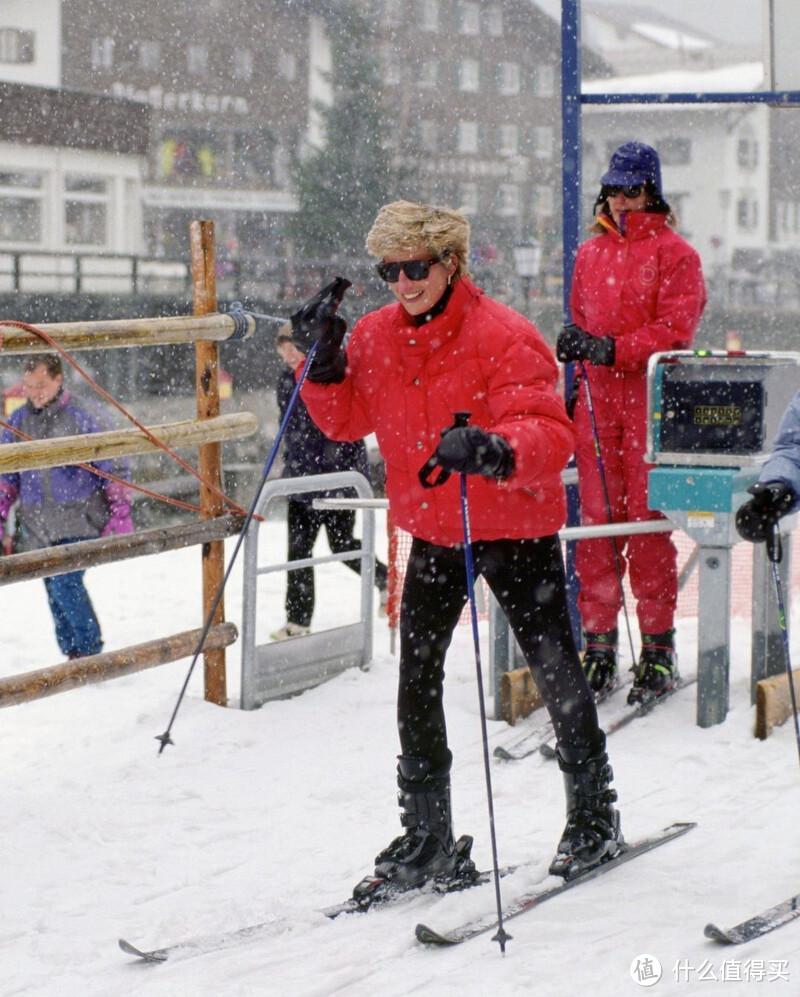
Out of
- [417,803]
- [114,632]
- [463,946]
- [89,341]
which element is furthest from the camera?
[114,632]

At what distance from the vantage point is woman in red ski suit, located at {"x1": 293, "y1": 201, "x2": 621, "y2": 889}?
147 inches

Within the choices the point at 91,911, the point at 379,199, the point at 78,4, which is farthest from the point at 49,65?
the point at 91,911

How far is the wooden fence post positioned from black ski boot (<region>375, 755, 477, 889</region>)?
7.20 ft

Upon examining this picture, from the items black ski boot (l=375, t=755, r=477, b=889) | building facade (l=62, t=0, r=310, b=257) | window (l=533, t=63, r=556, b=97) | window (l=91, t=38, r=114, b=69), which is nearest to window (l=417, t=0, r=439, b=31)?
window (l=533, t=63, r=556, b=97)

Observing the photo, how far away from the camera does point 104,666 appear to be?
17.9ft

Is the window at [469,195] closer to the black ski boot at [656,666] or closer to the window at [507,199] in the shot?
the window at [507,199]

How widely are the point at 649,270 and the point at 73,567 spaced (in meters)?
2.39

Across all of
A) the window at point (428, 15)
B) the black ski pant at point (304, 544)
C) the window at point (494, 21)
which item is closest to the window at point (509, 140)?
the window at point (494, 21)

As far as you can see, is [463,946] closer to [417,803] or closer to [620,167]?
[417,803]

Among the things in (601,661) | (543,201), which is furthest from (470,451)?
(543,201)

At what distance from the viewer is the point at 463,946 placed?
141 inches

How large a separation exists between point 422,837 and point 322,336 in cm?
130

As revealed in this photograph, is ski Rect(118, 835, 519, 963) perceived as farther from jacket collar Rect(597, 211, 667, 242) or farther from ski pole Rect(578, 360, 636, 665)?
jacket collar Rect(597, 211, 667, 242)

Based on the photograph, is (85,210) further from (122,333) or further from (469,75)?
(122,333)
